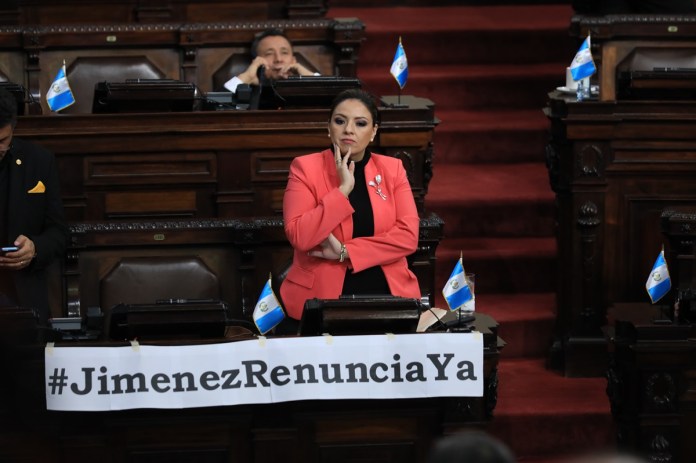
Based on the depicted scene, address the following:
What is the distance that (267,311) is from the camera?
4570 millimetres

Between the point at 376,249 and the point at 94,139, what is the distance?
1.80m

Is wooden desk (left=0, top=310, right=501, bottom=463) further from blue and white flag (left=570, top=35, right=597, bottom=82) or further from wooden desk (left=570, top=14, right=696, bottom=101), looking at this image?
wooden desk (left=570, top=14, right=696, bottom=101)

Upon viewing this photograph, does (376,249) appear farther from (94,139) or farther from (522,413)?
(94,139)

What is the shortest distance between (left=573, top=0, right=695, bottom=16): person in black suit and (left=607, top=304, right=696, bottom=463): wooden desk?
131 inches

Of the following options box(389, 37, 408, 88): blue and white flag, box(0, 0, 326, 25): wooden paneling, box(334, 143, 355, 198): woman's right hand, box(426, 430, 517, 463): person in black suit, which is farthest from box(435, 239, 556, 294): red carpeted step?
box(426, 430, 517, 463): person in black suit

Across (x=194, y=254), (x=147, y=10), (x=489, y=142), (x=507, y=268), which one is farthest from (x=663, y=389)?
(x=147, y=10)

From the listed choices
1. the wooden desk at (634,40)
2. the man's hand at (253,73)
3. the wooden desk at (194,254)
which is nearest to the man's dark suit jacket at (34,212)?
the wooden desk at (194,254)

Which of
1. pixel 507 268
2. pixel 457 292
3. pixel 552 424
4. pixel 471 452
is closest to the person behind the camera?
pixel 471 452

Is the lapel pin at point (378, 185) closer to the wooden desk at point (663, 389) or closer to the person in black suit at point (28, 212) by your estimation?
the wooden desk at point (663, 389)

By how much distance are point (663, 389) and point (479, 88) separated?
379 cm

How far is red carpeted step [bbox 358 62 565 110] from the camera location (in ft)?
27.2

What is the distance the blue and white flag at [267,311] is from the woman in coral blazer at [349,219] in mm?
247

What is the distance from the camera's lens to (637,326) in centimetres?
478

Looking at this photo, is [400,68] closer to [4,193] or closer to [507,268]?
[507,268]
